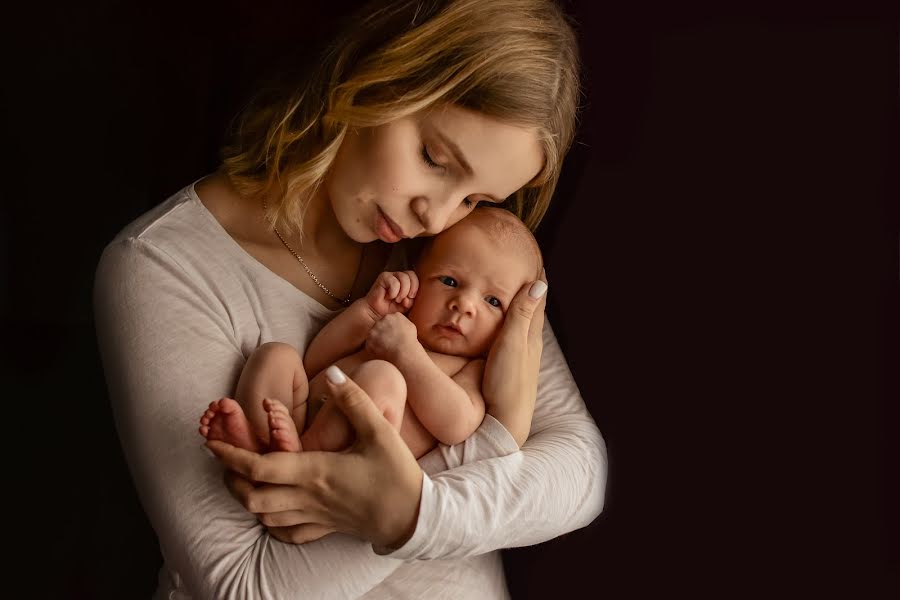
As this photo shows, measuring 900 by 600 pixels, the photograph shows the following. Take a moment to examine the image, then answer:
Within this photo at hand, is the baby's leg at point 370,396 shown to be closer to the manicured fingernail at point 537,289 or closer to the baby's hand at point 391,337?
the baby's hand at point 391,337

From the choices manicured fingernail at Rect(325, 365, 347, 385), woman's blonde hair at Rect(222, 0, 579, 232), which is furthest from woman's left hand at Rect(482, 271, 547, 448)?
manicured fingernail at Rect(325, 365, 347, 385)

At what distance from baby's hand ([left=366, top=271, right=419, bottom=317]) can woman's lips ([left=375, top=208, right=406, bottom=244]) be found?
0.09 metres

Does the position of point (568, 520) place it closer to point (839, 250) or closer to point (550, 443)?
point (550, 443)

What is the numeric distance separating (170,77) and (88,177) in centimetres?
24

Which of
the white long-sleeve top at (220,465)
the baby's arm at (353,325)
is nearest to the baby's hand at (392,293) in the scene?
the baby's arm at (353,325)

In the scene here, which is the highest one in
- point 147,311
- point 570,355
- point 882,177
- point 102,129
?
point 102,129

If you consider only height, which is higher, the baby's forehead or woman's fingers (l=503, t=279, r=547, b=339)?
the baby's forehead

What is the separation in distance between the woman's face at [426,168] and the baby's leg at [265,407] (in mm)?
244

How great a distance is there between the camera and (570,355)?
1.62 m

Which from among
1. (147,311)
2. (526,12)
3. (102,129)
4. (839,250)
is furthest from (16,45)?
(839,250)

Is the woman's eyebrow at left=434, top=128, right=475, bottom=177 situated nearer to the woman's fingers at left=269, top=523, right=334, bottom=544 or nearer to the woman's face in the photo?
the woman's face

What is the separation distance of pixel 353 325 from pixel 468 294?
187 millimetres

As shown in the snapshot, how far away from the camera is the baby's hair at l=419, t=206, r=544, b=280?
152cm

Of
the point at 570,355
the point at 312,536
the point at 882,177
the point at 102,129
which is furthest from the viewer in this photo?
the point at 102,129
